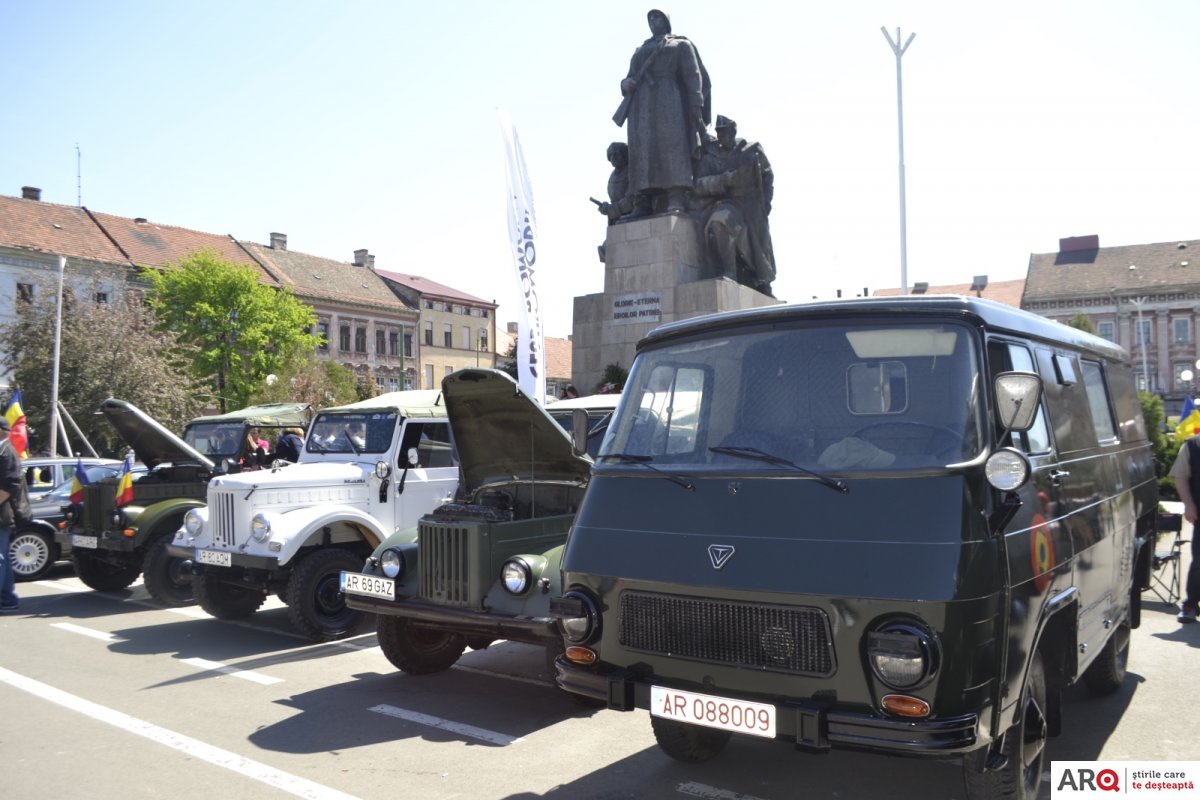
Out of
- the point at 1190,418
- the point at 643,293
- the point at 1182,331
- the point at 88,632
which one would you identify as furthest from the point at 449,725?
the point at 1182,331

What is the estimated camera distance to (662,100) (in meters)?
17.1

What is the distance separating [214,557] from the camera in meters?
8.71

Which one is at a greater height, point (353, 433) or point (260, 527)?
point (353, 433)

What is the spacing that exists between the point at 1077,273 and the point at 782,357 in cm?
7973

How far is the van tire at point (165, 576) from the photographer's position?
10.4m

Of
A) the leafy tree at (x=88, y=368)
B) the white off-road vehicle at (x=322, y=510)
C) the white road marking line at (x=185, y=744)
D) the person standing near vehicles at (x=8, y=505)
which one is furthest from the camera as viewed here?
the leafy tree at (x=88, y=368)

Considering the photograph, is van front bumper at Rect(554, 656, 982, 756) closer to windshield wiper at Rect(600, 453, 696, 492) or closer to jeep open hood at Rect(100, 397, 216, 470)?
windshield wiper at Rect(600, 453, 696, 492)

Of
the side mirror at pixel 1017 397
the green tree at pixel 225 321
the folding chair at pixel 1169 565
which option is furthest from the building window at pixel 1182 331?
the side mirror at pixel 1017 397

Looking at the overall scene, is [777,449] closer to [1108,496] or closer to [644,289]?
[1108,496]

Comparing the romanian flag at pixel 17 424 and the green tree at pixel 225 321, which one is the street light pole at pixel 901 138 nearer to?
the romanian flag at pixel 17 424

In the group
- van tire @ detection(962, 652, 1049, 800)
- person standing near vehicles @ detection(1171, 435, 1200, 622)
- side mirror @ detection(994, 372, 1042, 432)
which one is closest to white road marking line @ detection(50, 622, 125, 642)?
van tire @ detection(962, 652, 1049, 800)

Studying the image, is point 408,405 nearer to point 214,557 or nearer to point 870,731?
point 214,557

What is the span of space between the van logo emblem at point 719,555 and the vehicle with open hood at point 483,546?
1.64 m

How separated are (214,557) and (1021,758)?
7.16 meters
